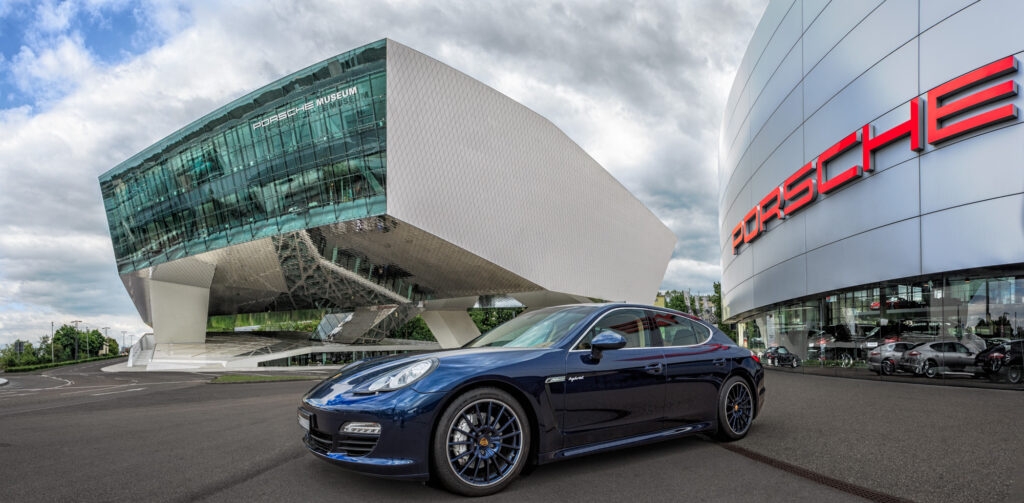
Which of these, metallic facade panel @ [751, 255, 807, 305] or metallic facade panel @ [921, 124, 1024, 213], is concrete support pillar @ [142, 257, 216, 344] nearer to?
metallic facade panel @ [751, 255, 807, 305]

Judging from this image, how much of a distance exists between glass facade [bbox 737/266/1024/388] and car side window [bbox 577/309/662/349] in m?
12.7

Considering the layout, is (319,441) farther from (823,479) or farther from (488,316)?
(488,316)

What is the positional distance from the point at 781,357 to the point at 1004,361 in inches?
451

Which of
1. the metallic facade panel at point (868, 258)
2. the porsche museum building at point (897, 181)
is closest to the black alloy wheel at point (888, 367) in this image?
the porsche museum building at point (897, 181)

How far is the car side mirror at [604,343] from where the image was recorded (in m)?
4.12

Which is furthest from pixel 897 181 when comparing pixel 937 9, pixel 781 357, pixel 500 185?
pixel 500 185

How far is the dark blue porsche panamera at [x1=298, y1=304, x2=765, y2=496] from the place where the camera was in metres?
3.54

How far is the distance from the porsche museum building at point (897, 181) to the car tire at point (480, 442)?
1413 cm

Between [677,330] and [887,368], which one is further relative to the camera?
[887,368]

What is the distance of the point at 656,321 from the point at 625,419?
3.45ft

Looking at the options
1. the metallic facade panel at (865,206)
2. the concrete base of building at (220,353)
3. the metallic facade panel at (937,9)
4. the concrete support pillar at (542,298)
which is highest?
the metallic facade panel at (937,9)

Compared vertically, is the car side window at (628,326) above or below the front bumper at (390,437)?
above

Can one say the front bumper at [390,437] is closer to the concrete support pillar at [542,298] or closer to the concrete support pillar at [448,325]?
the concrete support pillar at [542,298]

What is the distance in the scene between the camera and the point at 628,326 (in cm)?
481
